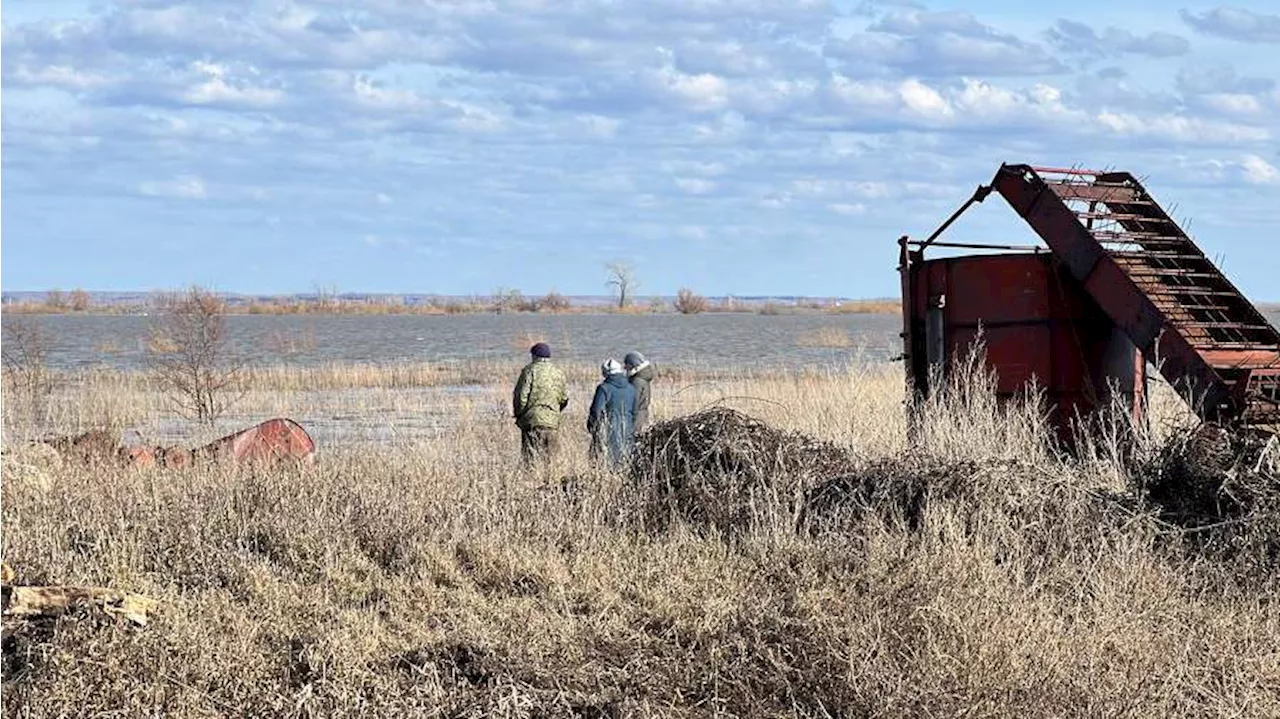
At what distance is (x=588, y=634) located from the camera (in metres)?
6.64

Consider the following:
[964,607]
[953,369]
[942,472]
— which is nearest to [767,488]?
[942,472]

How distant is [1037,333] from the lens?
1295cm

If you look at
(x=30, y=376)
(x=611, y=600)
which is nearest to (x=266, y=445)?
(x=611, y=600)

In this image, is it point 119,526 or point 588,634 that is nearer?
point 588,634

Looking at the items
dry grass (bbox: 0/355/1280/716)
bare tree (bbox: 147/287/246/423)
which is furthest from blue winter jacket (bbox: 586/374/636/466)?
bare tree (bbox: 147/287/246/423)

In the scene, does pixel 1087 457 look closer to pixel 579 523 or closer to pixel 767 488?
pixel 767 488

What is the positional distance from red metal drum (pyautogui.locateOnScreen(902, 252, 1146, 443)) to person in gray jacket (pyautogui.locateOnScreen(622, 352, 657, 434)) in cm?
265

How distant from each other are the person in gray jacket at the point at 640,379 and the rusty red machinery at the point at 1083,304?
2478mm

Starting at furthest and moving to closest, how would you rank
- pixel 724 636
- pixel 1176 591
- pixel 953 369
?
1. pixel 953 369
2. pixel 1176 591
3. pixel 724 636

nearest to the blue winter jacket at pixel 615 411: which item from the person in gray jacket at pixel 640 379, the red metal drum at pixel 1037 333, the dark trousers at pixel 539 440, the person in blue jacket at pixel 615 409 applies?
the person in blue jacket at pixel 615 409

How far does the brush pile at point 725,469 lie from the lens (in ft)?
29.2

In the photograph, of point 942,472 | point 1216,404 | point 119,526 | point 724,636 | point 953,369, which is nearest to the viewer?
point 724,636

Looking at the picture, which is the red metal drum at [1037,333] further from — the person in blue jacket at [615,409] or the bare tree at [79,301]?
the bare tree at [79,301]

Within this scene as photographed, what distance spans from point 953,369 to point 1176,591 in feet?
19.5
